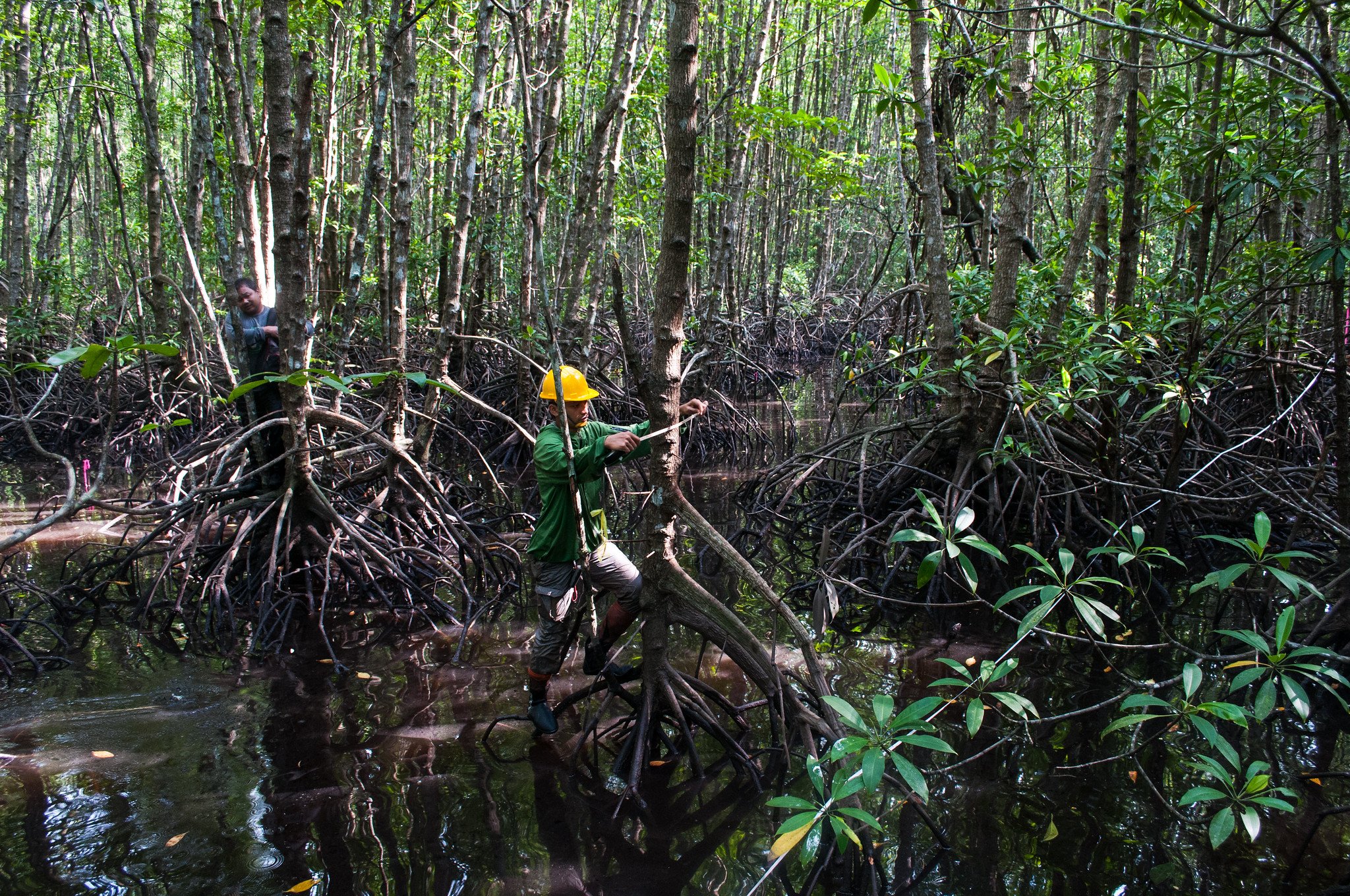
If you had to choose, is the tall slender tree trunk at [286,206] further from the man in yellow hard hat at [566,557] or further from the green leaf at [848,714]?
the green leaf at [848,714]

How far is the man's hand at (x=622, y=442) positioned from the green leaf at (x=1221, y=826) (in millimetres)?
1868

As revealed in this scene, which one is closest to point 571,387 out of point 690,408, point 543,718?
point 690,408

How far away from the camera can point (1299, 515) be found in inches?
126

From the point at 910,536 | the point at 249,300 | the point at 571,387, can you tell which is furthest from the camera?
the point at 249,300

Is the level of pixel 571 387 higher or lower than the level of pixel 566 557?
higher

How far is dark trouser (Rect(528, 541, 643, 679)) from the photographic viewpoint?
327cm

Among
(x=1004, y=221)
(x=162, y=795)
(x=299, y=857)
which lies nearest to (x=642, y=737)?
(x=299, y=857)

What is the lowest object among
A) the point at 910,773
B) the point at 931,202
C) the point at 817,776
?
the point at 817,776

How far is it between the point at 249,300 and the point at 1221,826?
5380 millimetres

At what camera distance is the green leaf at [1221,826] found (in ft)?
5.93

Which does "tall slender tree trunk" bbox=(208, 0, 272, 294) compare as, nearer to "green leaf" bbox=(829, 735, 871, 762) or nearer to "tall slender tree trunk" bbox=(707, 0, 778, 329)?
"tall slender tree trunk" bbox=(707, 0, 778, 329)

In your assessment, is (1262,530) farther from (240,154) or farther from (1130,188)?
(240,154)

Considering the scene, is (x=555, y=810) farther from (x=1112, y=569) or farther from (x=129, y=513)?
(x=1112, y=569)

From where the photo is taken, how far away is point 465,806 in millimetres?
2799
